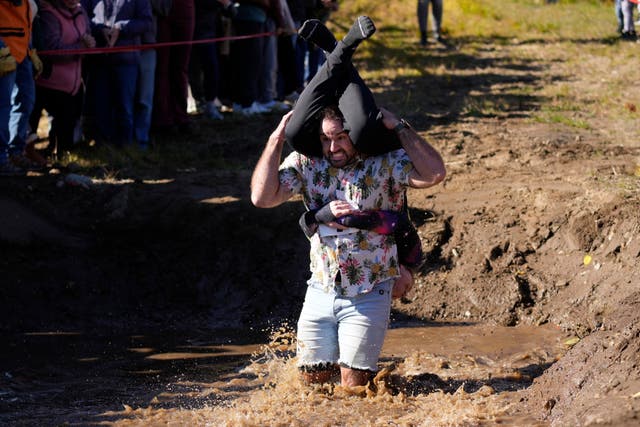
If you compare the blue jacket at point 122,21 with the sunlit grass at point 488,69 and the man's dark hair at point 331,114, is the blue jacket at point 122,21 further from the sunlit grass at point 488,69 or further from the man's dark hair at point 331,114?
the man's dark hair at point 331,114

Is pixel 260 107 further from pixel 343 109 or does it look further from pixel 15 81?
pixel 343 109

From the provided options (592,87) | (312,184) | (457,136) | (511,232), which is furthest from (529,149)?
(312,184)

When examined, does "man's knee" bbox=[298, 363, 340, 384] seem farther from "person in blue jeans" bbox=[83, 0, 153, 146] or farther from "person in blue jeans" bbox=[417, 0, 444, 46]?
"person in blue jeans" bbox=[417, 0, 444, 46]

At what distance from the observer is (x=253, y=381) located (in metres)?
6.17

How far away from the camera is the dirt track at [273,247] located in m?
7.41

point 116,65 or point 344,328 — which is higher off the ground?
point 116,65

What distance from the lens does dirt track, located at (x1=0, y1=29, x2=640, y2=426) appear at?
7414 mm

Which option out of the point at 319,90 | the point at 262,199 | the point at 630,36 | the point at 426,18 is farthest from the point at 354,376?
the point at 630,36

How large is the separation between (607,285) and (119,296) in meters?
3.54

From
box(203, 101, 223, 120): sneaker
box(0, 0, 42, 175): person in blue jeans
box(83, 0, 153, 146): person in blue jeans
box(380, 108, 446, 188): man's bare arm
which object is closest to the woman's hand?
box(380, 108, 446, 188): man's bare arm

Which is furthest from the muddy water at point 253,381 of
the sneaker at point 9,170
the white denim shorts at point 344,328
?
the sneaker at point 9,170

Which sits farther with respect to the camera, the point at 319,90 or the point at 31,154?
the point at 31,154

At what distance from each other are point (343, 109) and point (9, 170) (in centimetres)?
472

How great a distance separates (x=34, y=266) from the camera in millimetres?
7914
